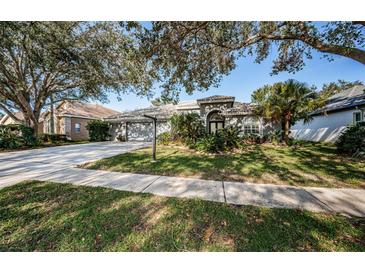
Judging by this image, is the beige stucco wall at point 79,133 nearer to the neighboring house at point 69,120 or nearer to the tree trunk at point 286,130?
the neighboring house at point 69,120

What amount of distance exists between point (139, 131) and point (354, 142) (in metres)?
16.1

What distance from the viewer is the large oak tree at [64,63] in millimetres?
7238

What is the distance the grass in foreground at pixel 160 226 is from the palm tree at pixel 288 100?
8677 millimetres

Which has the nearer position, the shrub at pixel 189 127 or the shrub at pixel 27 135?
the shrub at pixel 189 127

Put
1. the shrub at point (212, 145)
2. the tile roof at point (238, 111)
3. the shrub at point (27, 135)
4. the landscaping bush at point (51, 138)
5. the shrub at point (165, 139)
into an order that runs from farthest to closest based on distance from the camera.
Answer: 1. the landscaping bush at point (51, 138)
2. the tile roof at point (238, 111)
3. the shrub at point (165, 139)
4. the shrub at point (27, 135)
5. the shrub at point (212, 145)

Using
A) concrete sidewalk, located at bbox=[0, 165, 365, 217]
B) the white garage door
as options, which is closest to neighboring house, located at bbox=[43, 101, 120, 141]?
the white garage door

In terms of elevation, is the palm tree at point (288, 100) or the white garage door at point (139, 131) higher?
the palm tree at point (288, 100)

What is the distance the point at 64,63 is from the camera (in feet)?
34.4

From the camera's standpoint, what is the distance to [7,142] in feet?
34.1

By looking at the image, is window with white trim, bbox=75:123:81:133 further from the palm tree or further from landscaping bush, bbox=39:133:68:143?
the palm tree

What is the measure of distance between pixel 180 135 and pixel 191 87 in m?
4.94

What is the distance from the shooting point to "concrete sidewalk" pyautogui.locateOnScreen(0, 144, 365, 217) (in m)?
3.03

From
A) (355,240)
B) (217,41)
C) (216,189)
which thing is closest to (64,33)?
(217,41)

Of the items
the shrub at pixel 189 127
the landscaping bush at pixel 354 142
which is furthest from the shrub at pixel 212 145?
the landscaping bush at pixel 354 142
